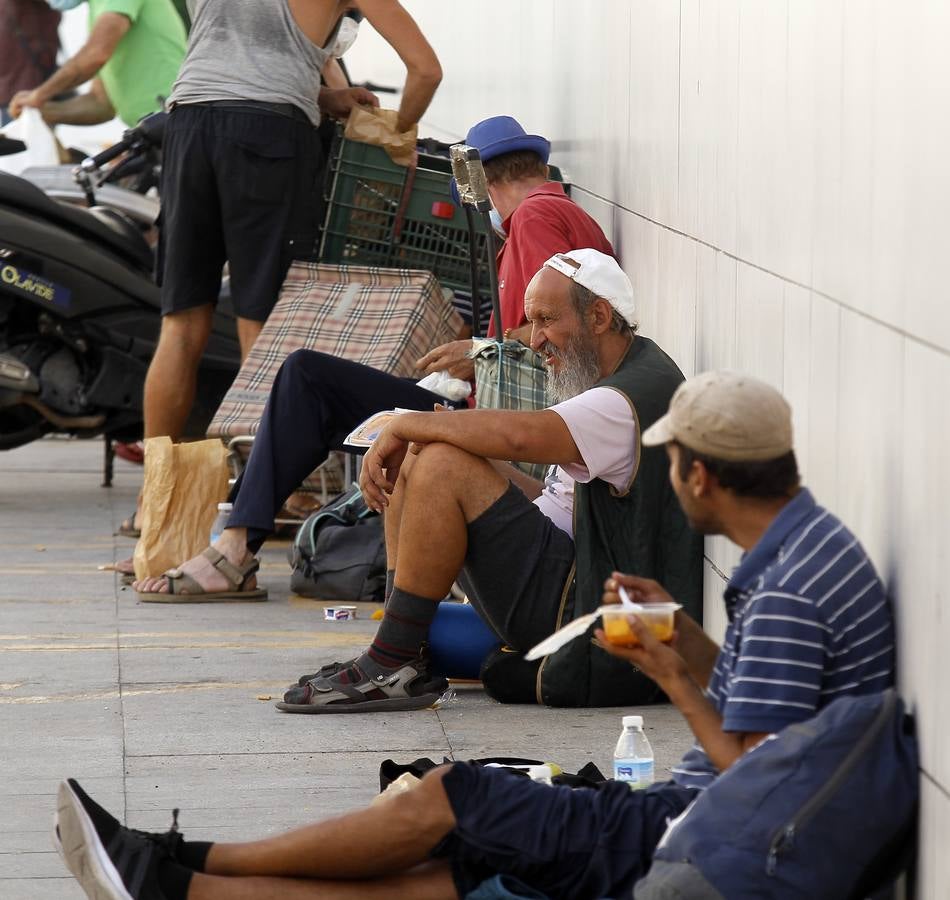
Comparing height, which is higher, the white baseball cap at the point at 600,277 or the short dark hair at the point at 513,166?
the short dark hair at the point at 513,166

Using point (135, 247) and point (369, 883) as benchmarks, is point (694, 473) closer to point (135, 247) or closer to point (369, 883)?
point (369, 883)

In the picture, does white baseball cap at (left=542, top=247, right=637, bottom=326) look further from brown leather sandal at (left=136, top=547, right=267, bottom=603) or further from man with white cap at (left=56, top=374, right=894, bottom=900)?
brown leather sandal at (left=136, top=547, right=267, bottom=603)

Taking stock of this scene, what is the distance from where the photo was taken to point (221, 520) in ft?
20.7

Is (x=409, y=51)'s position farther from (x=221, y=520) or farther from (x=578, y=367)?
(x=578, y=367)

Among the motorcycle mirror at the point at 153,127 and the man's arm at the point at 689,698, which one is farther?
the motorcycle mirror at the point at 153,127

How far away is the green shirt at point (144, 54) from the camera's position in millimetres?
9383

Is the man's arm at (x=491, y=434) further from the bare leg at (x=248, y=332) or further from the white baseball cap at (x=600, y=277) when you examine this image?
the bare leg at (x=248, y=332)

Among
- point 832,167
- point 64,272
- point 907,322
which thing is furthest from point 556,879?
point 64,272

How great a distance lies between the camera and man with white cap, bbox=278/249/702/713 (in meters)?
4.49

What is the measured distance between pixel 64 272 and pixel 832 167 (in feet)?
15.0

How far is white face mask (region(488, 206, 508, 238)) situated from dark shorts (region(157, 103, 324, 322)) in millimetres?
826

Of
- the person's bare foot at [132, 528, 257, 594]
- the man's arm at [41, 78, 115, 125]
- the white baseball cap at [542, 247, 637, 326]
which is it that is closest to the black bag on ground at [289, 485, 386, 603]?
the person's bare foot at [132, 528, 257, 594]

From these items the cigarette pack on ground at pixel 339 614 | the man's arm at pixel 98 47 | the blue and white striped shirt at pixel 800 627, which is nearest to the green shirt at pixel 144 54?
the man's arm at pixel 98 47

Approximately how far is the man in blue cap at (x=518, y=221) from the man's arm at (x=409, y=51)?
48cm
